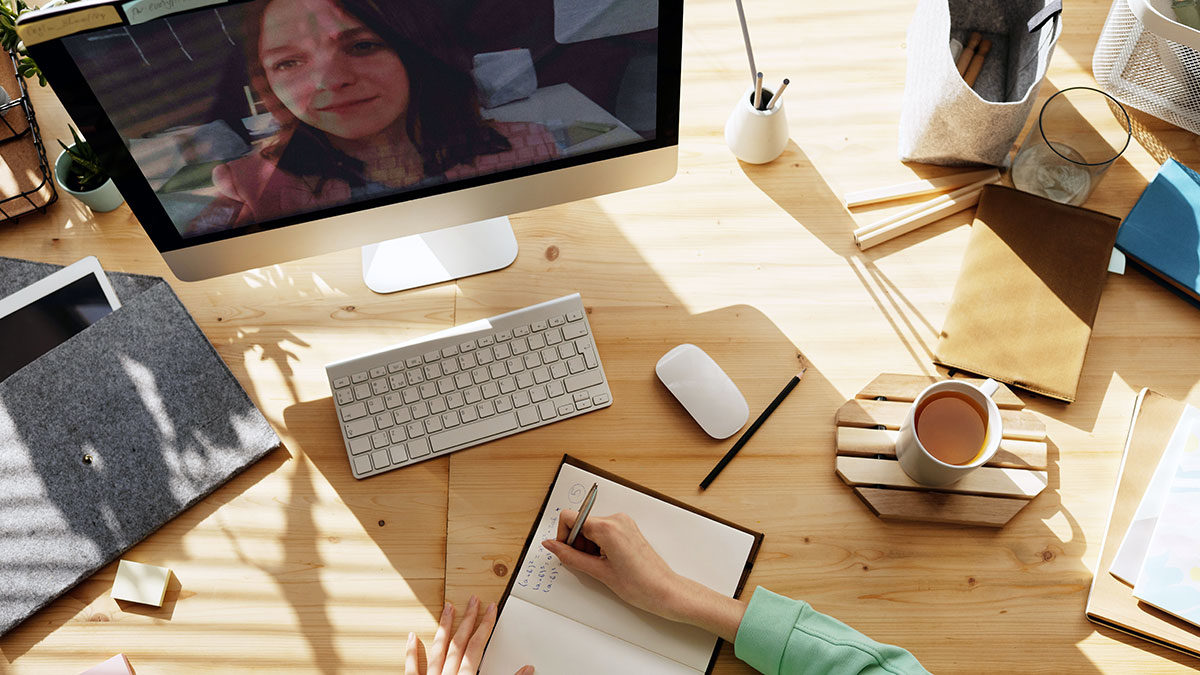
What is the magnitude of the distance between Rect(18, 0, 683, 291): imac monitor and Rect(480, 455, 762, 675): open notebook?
0.33 meters

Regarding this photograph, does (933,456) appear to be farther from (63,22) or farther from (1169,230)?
(63,22)

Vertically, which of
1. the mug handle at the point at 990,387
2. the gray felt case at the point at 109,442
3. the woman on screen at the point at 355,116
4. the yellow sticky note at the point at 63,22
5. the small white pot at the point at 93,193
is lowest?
the mug handle at the point at 990,387

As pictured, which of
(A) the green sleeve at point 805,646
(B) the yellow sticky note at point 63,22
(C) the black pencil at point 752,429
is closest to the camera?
(B) the yellow sticky note at point 63,22

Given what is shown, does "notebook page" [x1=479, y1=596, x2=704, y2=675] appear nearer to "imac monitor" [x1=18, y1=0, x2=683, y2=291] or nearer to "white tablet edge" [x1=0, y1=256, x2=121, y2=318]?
"imac monitor" [x1=18, y1=0, x2=683, y2=291]

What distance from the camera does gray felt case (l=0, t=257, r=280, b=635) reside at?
2.69 ft

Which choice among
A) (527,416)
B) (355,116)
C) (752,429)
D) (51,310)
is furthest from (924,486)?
(51,310)

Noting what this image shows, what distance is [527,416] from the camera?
2.87 ft

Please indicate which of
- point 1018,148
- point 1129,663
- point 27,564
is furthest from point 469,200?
point 1129,663

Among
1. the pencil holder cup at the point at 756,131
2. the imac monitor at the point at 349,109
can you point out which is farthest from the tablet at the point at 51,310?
the pencil holder cup at the point at 756,131

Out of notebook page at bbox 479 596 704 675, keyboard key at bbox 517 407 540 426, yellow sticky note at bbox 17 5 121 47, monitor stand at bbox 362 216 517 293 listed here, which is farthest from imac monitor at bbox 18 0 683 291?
notebook page at bbox 479 596 704 675

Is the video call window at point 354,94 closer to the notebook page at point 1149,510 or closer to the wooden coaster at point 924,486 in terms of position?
the wooden coaster at point 924,486

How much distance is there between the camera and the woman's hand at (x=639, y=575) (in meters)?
0.76

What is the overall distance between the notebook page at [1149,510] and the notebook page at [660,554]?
1.20 feet

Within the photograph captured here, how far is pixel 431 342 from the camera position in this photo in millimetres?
896
